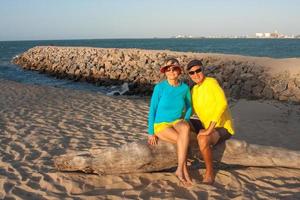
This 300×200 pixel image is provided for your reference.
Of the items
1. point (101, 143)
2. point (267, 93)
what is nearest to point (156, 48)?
point (267, 93)

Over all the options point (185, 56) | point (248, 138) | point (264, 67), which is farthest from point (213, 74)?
point (248, 138)

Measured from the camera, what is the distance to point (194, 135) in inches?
208

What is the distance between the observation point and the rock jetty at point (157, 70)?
13.3 m

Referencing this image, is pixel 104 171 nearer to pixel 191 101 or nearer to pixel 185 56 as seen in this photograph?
pixel 191 101

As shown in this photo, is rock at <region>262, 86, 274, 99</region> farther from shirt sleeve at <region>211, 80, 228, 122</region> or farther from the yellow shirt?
shirt sleeve at <region>211, 80, 228, 122</region>

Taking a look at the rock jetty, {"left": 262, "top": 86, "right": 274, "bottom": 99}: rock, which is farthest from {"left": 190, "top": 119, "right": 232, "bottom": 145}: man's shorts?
{"left": 262, "top": 86, "right": 274, "bottom": 99}: rock

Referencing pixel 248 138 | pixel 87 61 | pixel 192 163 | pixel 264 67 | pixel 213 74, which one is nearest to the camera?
pixel 192 163

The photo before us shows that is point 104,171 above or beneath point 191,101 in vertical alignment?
beneath

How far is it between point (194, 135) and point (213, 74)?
10.9 meters

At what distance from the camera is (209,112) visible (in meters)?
4.98

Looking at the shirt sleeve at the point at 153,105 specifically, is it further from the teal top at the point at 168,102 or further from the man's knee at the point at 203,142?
the man's knee at the point at 203,142

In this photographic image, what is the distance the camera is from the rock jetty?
13.3 m

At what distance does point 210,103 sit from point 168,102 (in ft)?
1.78

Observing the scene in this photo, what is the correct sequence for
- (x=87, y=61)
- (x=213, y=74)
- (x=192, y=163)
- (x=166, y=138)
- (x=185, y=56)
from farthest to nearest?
(x=87, y=61) < (x=185, y=56) < (x=213, y=74) < (x=192, y=163) < (x=166, y=138)
